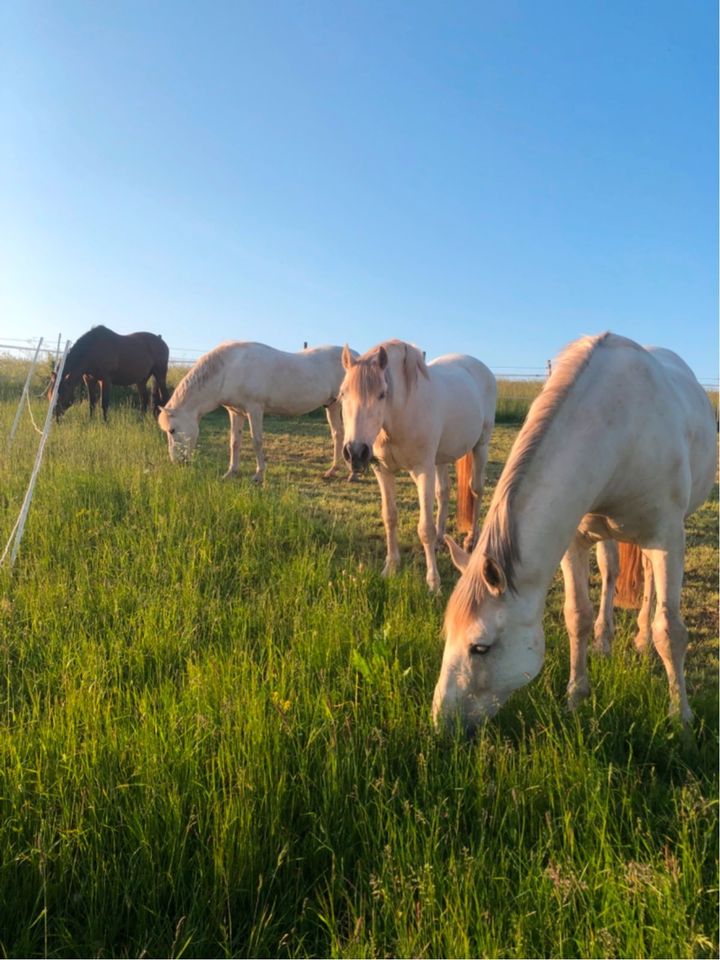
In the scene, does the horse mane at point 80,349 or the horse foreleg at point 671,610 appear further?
the horse mane at point 80,349

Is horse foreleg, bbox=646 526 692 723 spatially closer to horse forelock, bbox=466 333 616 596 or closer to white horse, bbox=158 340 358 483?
horse forelock, bbox=466 333 616 596

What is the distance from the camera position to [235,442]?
30.6 ft

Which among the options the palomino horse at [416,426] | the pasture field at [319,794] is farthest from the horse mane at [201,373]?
the pasture field at [319,794]

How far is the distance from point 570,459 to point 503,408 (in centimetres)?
1601

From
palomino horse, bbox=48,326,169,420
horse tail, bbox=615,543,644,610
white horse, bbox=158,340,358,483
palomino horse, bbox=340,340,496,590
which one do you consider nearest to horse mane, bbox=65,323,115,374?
palomino horse, bbox=48,326,169,420

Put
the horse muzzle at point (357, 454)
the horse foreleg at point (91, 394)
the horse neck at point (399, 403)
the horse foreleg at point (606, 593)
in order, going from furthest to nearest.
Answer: the horse foreleg at point (91, 394), the horse neck at point (399, 403), the horse muzzle at point (357, 454), the horse foreleg at point (606, 593)

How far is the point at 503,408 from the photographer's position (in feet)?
58.7

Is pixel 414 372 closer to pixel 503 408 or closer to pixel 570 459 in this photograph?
pixel 570 459

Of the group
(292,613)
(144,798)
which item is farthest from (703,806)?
(292,613)

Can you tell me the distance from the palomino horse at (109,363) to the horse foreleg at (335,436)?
196 inches

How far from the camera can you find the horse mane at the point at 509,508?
7.61 ft

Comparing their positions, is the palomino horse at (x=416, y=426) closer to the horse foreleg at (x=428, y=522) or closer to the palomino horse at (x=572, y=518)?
the horse foreleg at (x=428, y=522)

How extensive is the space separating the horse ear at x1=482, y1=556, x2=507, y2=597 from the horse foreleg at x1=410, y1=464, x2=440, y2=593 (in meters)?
2.33

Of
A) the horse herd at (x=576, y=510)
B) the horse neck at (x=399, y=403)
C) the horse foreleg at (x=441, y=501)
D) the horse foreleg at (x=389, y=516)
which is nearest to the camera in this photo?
the horse herd at (x=576, y=510)
